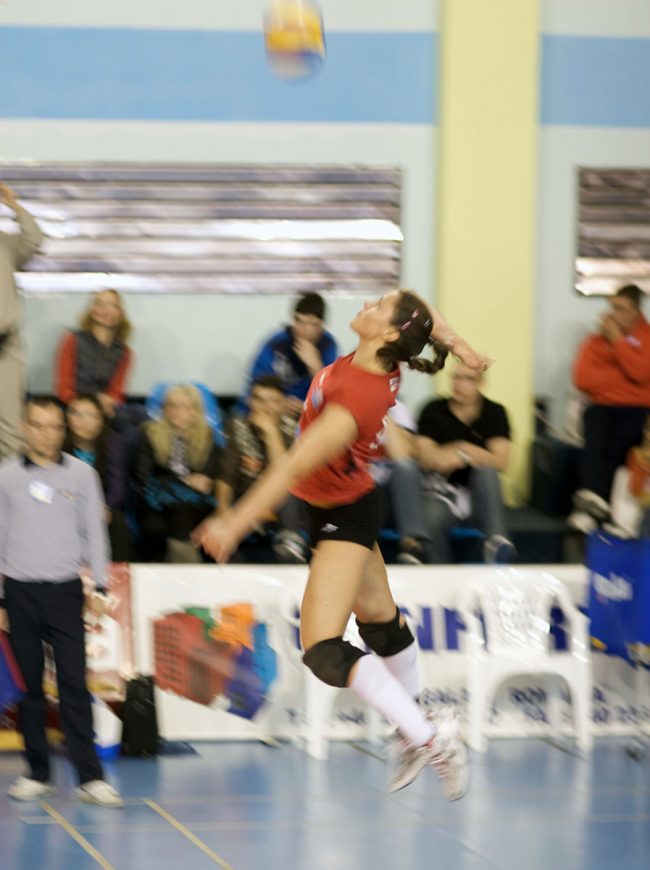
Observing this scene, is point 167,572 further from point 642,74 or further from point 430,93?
point 642,74

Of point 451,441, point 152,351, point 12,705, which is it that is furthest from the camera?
point 152,351

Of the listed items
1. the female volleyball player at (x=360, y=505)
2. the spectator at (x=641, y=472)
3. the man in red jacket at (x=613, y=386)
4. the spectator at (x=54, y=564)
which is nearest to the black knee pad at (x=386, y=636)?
the female volleyball player at (x=360, y=505)

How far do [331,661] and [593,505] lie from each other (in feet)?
16.3

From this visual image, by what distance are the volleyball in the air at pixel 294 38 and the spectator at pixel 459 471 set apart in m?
2.92

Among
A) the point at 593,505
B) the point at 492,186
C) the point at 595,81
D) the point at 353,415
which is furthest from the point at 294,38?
the point at 595,81

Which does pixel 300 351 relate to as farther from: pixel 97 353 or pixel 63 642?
pixel 63 642

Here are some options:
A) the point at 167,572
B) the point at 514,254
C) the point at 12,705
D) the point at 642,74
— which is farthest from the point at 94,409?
the point at 642,74

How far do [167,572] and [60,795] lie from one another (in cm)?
169

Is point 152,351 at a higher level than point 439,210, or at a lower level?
lower

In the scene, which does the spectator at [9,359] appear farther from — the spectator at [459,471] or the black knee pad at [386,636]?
the black knee pad at [386,636]

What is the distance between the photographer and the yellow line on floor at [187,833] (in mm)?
6309

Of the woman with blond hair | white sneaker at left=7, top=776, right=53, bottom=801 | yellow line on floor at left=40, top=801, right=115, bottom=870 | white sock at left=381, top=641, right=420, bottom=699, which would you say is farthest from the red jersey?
the woman with blond hair

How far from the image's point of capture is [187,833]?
22.1 ft

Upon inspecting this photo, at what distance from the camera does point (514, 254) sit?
11438mm
